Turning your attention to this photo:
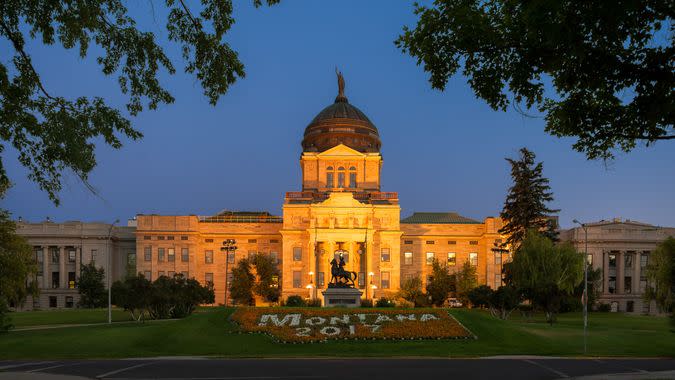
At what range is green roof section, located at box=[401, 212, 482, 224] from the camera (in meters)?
121

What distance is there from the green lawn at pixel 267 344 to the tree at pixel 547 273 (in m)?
16.8

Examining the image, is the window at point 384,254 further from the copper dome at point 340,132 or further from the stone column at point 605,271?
the stone column at point 605,271

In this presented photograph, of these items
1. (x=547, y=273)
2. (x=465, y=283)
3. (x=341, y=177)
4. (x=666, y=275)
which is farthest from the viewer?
(x=341, y=177)

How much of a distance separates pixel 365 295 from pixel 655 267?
4608 cm

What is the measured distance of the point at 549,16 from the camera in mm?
14977

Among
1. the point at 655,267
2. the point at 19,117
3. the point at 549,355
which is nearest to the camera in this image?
the point at 19,117

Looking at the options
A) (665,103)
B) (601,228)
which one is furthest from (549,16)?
(601,228)

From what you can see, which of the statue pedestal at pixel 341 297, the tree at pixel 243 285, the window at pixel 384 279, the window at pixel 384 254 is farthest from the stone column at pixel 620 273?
the statue pedestal at pixel 341 297

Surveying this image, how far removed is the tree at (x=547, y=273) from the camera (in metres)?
68.2

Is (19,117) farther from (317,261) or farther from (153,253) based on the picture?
(153,253)

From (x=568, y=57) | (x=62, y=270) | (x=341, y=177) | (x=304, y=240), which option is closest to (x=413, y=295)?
(x=304, y=240)

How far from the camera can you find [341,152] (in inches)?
4505

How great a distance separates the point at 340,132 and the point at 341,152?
19.2 feet

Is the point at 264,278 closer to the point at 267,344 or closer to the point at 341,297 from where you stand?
the point at 341,297
